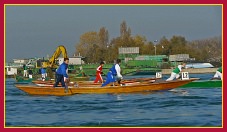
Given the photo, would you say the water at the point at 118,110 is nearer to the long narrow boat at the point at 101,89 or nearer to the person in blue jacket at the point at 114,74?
the long narrow boat at the point at 101,89

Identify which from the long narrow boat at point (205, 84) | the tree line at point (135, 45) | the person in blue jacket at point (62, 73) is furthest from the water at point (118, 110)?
the tree line at point (135, 45)

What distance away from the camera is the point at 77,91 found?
842 inches

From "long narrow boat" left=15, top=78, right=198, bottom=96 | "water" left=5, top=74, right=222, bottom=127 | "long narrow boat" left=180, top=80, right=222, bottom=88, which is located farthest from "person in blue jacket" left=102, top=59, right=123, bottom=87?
"long narrow boat" left=180, top=80, right=222, bottom=88

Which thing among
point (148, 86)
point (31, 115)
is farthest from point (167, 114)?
point (148, 86)

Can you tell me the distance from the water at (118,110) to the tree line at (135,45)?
1892 inches

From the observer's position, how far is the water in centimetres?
1342

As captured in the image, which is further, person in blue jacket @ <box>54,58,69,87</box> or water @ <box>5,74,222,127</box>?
person in blue jacket @ <box>54,58,69,87</box>

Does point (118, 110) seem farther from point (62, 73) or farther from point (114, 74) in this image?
point (114, 74)

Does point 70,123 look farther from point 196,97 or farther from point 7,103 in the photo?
point 196,97

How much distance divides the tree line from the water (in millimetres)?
48065

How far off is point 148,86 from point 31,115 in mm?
7868

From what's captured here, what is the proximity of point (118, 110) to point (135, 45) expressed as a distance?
217 ft

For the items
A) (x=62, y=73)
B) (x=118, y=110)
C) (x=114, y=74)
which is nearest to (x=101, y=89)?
(x=114, y=74)

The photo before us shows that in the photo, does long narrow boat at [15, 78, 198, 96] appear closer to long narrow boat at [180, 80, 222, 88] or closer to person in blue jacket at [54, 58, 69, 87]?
person in blue jacket at [54, 58, 69, 87]
